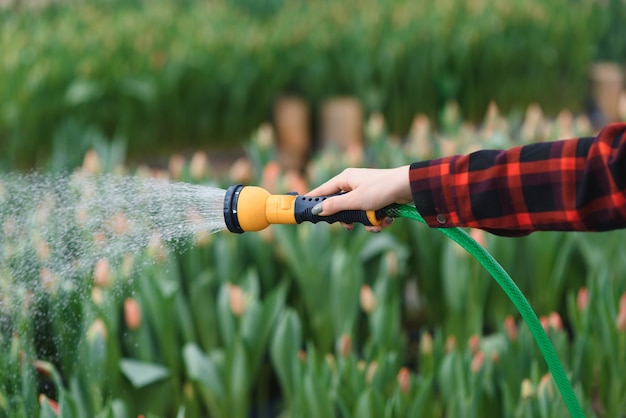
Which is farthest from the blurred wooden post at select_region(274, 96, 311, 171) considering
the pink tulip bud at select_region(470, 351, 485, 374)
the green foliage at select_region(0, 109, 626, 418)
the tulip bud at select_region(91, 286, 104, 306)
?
the pink tulip bud at select_region(470, 351, 485, 374)

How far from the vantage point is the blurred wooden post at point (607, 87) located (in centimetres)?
591

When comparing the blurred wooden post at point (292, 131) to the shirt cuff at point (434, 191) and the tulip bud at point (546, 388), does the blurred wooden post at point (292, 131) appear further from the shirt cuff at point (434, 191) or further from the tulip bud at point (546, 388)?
the shirt cuff at point (434, 191)

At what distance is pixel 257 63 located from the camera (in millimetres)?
4434

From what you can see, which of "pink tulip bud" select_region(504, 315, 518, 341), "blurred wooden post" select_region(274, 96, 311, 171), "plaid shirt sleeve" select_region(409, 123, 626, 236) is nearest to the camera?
"plaid shirt sleeve" select_region(409, 123, 626, 236)

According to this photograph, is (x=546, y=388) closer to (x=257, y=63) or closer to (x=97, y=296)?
(x=97, y=296)

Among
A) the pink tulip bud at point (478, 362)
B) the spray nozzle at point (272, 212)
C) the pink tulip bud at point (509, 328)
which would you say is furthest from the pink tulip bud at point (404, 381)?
the spray nozzle at point (272, 212)

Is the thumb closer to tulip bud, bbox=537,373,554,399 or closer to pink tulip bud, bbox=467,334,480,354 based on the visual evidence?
tulip bud, bbox=537,373,554,399

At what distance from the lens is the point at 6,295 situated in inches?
64.3

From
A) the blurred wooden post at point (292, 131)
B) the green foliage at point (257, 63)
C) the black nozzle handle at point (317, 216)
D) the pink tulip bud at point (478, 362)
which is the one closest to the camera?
the black nozzle handle at point (317, 216)

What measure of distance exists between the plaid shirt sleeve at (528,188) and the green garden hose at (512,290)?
3 centimetres

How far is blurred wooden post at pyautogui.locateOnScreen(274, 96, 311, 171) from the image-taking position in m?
4.80

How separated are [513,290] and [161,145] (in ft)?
10.9

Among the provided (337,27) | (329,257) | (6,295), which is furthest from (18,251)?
(337,27)

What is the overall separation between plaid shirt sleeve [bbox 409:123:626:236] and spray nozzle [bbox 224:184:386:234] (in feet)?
0.28
